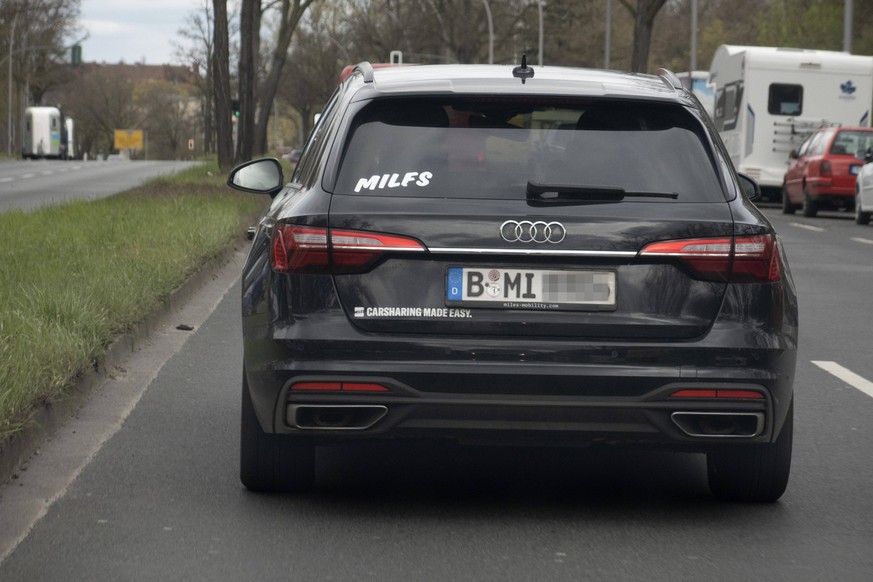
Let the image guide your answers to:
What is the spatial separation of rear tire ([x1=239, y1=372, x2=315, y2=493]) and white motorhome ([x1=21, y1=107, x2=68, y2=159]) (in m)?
90.7

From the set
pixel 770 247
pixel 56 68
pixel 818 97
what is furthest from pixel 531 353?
pixel 56 68

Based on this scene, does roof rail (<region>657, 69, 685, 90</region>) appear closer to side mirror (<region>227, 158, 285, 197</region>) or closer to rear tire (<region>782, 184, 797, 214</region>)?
side mirror (<region>227, 158, 285, 197</region>)

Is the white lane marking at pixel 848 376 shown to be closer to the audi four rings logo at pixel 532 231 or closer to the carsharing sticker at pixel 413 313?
the audi four rings logo at pixel 532 231

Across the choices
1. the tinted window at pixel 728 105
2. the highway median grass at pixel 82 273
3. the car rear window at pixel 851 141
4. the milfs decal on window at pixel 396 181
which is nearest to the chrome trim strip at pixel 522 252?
the milfs decal on window at pixel 396 181

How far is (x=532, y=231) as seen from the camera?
5070 millimetres

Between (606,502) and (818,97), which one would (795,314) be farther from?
(818,97)

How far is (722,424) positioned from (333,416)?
122 centimetres

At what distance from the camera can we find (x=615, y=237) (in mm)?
5090

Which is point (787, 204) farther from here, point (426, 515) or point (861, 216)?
point (426, 515)

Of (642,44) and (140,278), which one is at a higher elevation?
(642,44)

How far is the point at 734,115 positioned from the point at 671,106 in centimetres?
3026

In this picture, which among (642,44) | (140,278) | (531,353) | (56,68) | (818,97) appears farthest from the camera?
(56,68)

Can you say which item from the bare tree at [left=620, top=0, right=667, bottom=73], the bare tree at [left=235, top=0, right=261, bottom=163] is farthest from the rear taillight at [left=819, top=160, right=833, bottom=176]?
the bare tree at [left=620, top=0, right=667, bottom=73]

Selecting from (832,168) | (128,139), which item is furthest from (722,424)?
(128,139)
